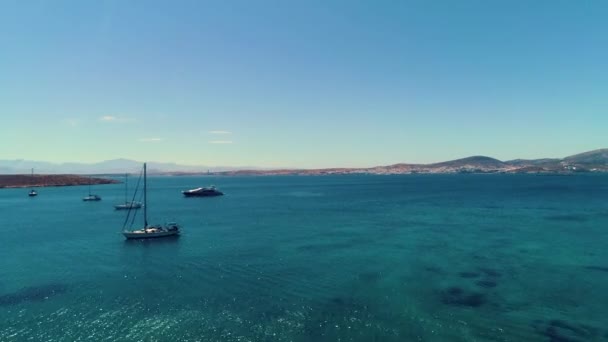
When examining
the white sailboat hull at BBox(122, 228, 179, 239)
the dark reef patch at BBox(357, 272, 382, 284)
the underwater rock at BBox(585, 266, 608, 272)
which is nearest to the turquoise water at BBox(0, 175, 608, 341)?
the underwater rock at BBox(585, 266, 608, 272)

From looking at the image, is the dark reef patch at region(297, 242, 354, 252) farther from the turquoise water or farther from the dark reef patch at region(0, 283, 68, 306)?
the dark reef patch at region(0, 283, 68, 306)

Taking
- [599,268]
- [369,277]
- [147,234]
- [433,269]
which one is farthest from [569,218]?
[147,234]

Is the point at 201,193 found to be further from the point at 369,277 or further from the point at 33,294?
the point at 369,277

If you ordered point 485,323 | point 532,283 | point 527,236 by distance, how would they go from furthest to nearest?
point 527,236 → point 532,283 → point 485,323

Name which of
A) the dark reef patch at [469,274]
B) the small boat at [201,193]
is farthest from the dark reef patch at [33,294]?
the small boat at [201,193]

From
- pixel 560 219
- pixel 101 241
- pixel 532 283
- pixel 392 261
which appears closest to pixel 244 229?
pixel 101 241

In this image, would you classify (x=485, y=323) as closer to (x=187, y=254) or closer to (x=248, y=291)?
(x=248, y=291)
